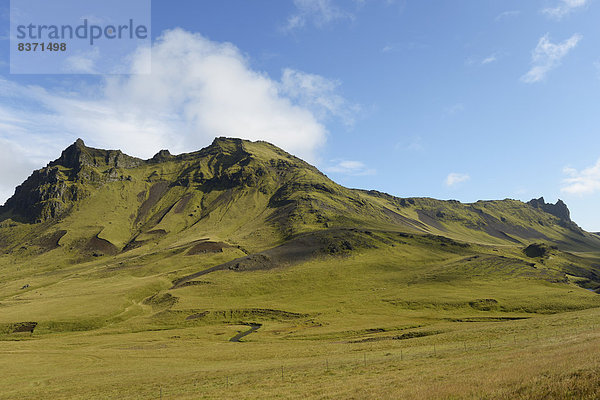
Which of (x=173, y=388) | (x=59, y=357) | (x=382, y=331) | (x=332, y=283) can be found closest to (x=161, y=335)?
(x=59, y=357)

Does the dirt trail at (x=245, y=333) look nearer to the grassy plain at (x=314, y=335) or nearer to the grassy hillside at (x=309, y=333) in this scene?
the grassy hillside at (x=309, y=333)

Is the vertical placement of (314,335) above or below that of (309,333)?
above

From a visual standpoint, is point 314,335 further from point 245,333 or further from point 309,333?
point 245,333

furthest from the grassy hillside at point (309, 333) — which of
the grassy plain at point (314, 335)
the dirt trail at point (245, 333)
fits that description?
the dirt trail at point (245, 333)

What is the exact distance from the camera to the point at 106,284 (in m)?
180

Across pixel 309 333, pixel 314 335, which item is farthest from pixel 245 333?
pixel 314 335

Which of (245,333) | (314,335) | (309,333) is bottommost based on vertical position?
(245,333)

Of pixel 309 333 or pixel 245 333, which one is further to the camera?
pixel 245 333

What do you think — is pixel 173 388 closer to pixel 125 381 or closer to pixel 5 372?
pixel 125 381

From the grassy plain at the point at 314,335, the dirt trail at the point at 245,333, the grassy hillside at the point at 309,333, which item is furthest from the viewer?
the dirt trail at the point at 245,333

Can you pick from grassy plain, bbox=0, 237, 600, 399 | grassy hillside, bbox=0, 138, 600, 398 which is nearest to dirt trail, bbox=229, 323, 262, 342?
grassy hillside, bbox=0, 138, 600, 398

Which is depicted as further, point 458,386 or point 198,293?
point 198,293

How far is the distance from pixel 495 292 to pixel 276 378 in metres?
125

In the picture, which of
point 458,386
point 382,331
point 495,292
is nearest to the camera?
point 458,386
